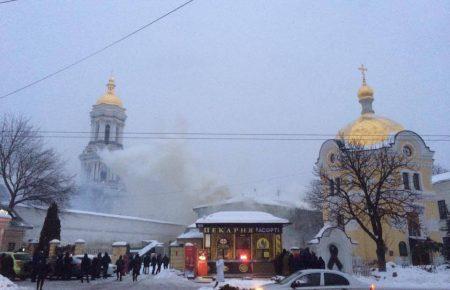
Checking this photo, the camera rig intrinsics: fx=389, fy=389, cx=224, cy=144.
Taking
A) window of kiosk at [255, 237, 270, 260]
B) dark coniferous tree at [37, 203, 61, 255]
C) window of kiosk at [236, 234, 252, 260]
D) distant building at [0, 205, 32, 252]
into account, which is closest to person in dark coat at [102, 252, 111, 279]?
window of kiosk at [236, 234, 252, 260]

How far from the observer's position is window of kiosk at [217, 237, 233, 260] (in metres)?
28.1

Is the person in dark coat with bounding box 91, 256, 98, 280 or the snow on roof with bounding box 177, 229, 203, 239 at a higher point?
the snow on roof with bounding box 177, 229, 203, 239

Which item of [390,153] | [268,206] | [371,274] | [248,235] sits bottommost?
[371,274]

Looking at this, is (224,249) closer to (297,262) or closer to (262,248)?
(262,248)

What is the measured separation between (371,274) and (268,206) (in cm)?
2814

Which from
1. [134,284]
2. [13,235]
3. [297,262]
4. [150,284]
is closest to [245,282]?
[297,262]

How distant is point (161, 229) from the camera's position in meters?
55.0

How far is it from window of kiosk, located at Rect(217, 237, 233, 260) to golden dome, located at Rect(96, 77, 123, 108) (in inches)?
1966

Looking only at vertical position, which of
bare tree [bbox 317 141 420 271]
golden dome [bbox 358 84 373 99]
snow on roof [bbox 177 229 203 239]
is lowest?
snow on roof [bbox 177 229 203 239]

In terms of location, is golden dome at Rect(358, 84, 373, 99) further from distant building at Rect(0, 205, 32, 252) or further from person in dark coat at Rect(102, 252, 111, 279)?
distant building at Rect(0, 205, 32, 252)

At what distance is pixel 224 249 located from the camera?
1112 inches

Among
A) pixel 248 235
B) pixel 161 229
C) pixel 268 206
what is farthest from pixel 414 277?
pixel 161 229

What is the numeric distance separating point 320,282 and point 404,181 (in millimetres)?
28313

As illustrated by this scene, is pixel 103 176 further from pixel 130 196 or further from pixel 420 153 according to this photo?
pixel 420 153
